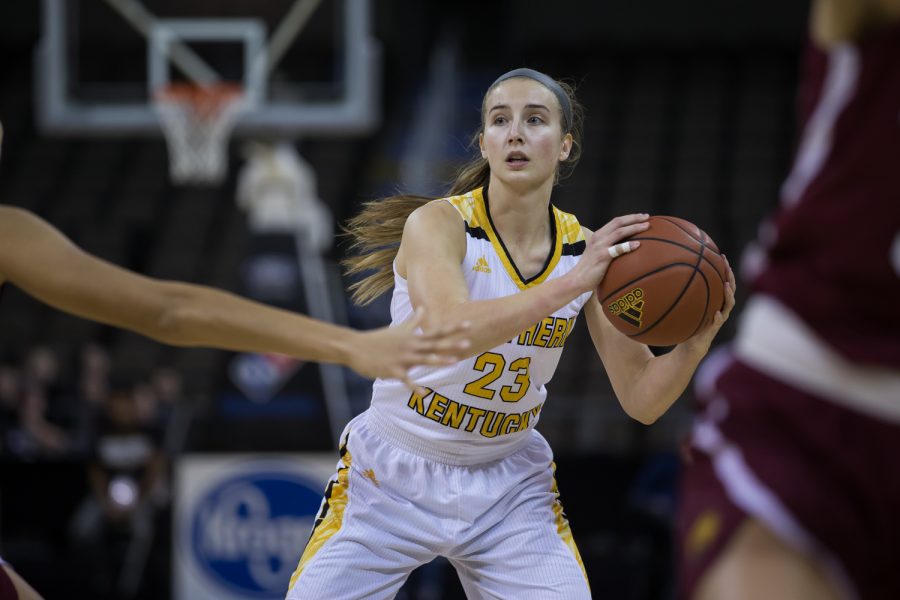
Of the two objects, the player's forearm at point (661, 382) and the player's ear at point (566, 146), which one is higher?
the player's ear at point (566, 146)

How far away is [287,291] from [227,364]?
2.18ft

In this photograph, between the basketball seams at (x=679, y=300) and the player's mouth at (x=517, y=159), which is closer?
the basketball seams at (x=679, y=300)

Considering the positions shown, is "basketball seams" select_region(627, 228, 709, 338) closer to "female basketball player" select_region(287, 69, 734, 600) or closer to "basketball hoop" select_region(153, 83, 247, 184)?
"female basketball player" select_region(287, 69, 734, 600)

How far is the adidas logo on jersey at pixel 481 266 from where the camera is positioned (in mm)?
4004

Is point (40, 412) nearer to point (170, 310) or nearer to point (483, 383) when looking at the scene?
point (483, 383)

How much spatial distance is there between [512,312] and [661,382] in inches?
28.6

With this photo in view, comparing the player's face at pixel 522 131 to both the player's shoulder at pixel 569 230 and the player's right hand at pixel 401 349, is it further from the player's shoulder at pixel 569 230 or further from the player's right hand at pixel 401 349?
the player's right hand at pixel 401 349

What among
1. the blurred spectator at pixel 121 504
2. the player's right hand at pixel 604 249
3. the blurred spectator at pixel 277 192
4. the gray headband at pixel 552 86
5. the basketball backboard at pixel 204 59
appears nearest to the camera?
the player's right hand at pixel 604 249

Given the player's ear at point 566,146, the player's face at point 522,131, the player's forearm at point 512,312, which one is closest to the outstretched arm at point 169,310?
the player's forearm at point 512,312

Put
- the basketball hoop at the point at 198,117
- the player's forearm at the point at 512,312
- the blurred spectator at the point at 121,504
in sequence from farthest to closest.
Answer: the basketball hoop at the point at 198,117, the blurred spectator at the point at 121,504, the player's forearm at the point at 512,312

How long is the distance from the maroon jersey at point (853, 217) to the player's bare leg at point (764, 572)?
356 mm

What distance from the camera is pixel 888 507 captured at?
7.14ft

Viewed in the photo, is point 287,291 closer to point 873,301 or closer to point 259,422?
point 259,422

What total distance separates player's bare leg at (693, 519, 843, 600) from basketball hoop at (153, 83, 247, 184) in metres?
8.05
